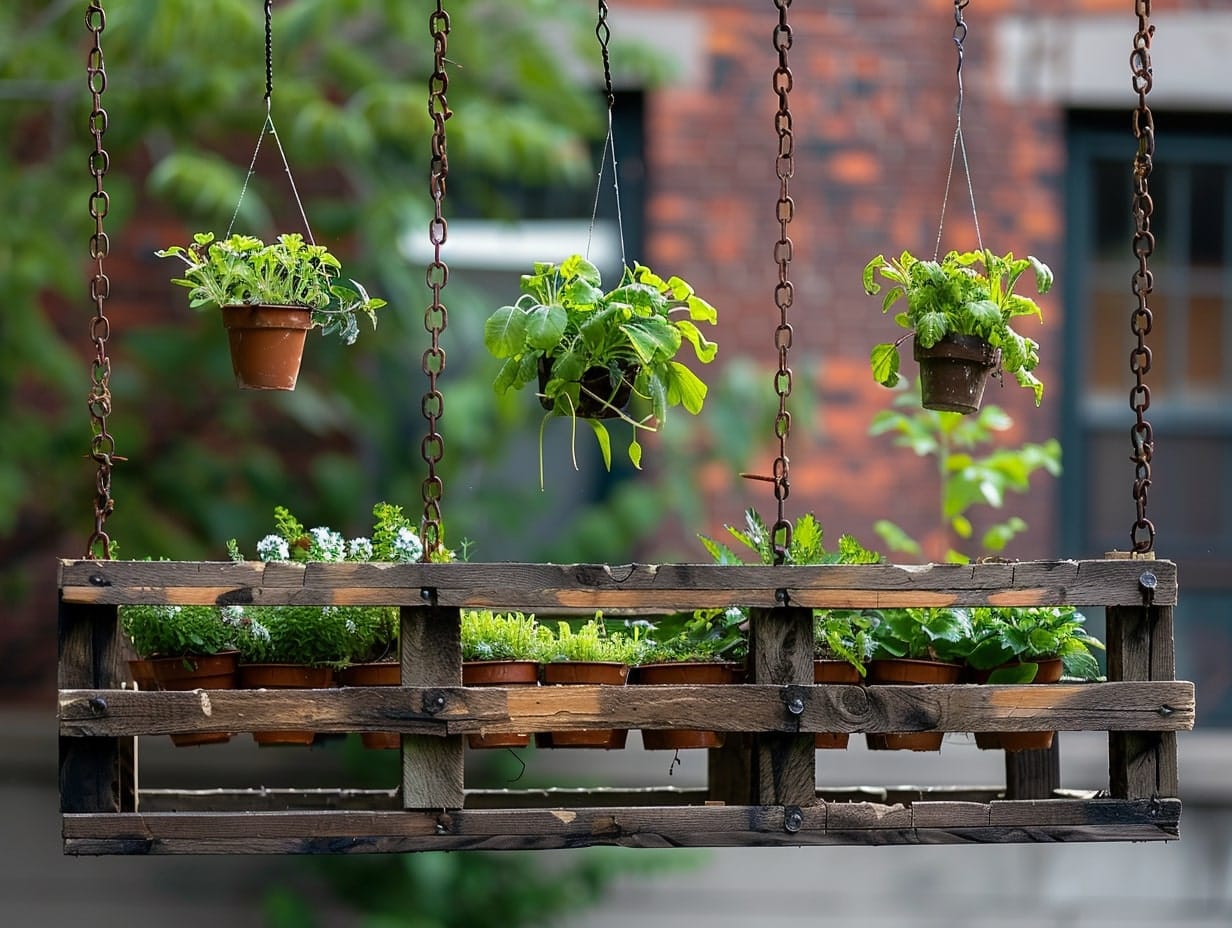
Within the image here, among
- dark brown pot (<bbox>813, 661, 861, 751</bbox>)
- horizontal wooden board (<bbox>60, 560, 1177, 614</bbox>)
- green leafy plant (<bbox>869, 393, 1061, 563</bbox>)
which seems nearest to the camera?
horizontal wooden board (<bbox>60, 560, 1177, 614</bbox>)

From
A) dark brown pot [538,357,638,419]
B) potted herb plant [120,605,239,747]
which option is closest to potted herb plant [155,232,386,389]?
dark brown pot [538,357,638,419]

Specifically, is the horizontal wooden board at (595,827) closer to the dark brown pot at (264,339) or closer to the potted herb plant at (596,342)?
the potted herb plant at (596,342)

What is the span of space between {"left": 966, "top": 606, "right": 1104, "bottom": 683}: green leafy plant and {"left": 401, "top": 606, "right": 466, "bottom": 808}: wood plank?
0.93 m

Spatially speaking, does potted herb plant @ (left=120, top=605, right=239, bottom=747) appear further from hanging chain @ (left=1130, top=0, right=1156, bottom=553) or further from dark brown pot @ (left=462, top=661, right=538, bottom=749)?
hanging chain @ (left=1130, top=0, right=1156, bottom=553)

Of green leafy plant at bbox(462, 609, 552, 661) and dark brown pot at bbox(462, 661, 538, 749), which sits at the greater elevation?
green leafy plant at bbox(462, 609, 552, 661)

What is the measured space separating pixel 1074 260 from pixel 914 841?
3.94 m

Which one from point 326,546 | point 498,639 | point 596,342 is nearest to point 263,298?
point 326,546

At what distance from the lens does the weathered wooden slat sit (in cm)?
243

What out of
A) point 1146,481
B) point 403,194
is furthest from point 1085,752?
point 1146,481

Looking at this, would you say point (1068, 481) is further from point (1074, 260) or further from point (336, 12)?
point (336, 12)

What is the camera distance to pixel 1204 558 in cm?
613

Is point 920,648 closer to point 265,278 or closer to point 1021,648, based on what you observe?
point 1021,648

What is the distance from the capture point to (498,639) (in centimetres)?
268

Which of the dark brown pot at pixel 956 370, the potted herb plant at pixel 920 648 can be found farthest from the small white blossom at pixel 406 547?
the dark brown pot at pixel 956 370
